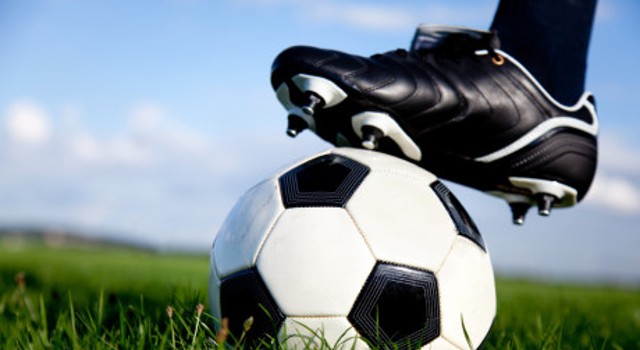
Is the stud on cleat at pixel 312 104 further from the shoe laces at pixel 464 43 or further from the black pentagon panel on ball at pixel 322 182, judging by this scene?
the shoe laces at pixel 464 43

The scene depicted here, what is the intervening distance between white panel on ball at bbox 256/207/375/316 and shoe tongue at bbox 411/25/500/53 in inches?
50.8

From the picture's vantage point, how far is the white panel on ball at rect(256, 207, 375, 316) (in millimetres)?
2256

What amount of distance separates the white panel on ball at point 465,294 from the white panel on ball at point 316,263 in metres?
0.31

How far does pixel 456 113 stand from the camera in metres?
3.10

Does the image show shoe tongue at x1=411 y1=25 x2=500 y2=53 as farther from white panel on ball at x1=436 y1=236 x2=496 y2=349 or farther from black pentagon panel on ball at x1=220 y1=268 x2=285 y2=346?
black pentagon panel on ball at x1=220 y1=268 x2=285 y2=346

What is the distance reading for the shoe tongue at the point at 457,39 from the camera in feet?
10.7

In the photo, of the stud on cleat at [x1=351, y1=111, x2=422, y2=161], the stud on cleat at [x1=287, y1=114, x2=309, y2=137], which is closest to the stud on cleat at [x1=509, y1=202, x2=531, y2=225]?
the stud on cleat at [x1=351, y1=111, x2=422, y2=161]

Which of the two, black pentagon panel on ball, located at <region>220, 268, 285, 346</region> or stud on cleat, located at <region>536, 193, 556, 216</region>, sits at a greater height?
black pentagon panel on ball, located at <region>220, 268, 285, 346</region>

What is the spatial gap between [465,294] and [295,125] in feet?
3.51

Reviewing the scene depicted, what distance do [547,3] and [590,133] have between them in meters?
0.70

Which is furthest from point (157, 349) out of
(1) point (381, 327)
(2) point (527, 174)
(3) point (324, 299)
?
(2) point (527, 174)

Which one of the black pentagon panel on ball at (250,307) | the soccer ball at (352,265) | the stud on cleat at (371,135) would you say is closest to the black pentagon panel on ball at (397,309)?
the soccer ball at (352,265)

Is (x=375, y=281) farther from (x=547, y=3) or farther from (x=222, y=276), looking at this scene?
(x=547, y=3)

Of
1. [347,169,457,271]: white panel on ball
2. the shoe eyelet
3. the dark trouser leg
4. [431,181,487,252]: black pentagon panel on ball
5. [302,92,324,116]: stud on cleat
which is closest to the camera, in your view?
[347,169,457,271]: white panel on ball
